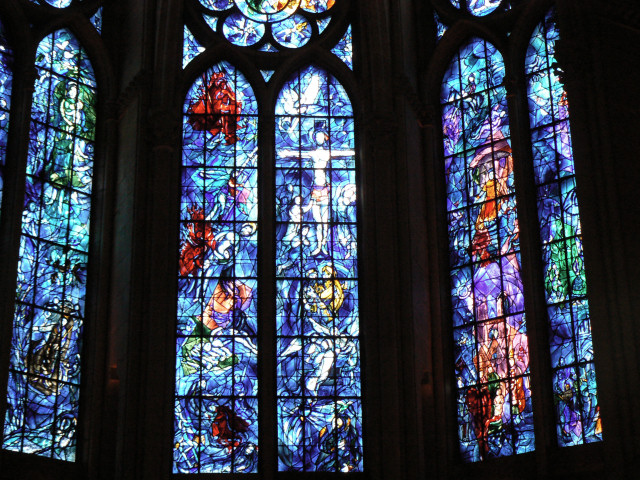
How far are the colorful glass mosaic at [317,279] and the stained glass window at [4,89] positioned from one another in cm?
355

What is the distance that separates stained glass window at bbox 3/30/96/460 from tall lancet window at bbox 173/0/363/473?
1298 millimetres

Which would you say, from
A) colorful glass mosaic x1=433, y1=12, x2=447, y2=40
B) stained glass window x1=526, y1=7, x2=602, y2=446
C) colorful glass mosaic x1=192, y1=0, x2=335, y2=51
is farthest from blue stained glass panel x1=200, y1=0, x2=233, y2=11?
stained glass window x1=526, y1=7, x2=602, y2=446

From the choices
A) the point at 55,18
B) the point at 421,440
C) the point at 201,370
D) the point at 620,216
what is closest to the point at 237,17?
the point at 55,18

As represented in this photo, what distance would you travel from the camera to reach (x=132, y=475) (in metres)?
16.0

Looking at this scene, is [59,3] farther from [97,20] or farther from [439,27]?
[439,27]

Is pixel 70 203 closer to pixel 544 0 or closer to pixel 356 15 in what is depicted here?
pixel 356 15

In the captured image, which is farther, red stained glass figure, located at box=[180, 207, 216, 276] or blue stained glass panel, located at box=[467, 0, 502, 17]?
blue stained glass panel, located at box=[467, 0, 502, 17]

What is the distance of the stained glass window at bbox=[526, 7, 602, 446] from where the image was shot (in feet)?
52.5

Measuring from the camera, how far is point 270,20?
63.2 feet

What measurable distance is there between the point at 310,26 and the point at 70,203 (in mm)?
4299

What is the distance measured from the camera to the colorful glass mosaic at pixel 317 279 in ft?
55.5

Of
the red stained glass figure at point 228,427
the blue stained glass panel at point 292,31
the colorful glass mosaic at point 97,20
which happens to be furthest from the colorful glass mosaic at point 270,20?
the red stained glass figure at point 228,427

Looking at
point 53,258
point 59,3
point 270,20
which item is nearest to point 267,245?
point 53,258

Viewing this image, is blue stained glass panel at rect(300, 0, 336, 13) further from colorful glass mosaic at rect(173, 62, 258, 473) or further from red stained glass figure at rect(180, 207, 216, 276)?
red stained glass figure at rect(180, 207, 216, 276)
